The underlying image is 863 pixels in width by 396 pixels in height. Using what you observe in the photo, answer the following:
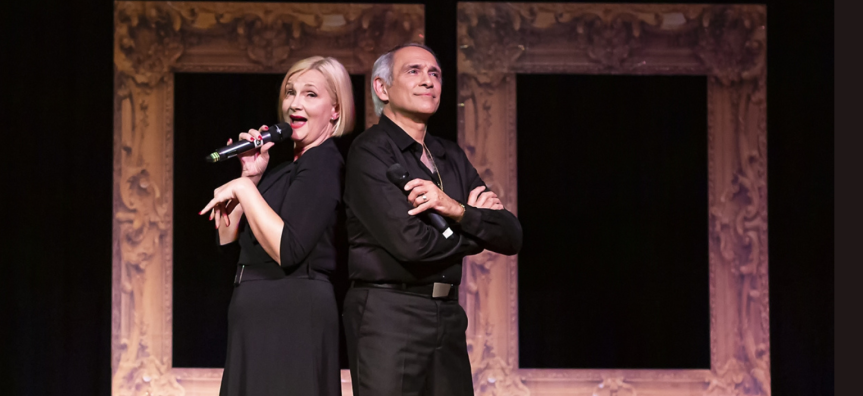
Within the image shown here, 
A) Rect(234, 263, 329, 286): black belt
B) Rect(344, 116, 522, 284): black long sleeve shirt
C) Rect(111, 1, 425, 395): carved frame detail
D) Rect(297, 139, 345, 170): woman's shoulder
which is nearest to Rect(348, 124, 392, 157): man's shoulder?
Rect(344, 116, 522, 284): black long sleeve shirt

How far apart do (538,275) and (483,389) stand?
625 mm

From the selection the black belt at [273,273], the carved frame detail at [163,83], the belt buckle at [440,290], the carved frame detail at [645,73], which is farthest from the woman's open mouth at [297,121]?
the carved frame detail at [645,73]

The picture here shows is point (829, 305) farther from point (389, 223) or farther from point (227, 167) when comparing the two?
point (227, 167)

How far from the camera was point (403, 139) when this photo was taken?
2.61 metres

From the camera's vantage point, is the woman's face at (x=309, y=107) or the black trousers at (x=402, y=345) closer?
the black trousers at (x=402, y=345)

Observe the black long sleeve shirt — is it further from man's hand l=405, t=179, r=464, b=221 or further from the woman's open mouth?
the woman's open mouth

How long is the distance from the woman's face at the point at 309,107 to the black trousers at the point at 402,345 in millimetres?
590

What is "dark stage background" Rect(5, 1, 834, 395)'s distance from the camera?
151 inches

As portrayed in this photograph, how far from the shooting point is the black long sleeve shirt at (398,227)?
2400 mm

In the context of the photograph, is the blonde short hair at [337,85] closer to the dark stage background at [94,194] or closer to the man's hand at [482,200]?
the man's hand at [482,200]

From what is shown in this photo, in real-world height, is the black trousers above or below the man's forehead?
below

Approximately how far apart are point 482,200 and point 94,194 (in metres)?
2.20

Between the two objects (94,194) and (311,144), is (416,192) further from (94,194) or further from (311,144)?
(94,194)

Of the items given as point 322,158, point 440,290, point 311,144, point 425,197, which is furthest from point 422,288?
point 311,144
